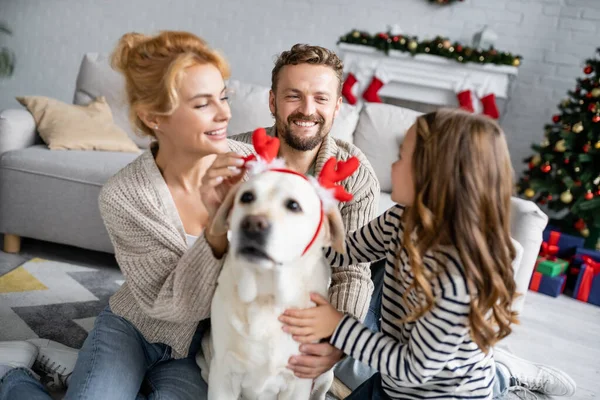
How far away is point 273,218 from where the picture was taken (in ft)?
3.42

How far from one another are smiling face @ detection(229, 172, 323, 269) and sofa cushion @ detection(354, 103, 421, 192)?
215 cm

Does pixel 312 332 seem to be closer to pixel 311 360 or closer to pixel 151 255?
pixel 311 360

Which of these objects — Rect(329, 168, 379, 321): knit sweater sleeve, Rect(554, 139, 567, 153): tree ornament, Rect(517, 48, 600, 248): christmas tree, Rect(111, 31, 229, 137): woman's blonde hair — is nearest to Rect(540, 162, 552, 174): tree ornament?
Rect(517, 48, 600, 248): christmas tree

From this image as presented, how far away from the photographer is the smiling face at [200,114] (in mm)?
1488

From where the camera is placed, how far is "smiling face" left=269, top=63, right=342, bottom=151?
5.95 feet

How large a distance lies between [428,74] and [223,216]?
410cm

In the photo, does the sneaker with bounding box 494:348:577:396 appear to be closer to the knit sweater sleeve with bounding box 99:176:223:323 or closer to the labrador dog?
the labrador dog

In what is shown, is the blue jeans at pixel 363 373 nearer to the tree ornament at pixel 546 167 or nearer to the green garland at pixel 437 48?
the tree ornament at pixel 546 167

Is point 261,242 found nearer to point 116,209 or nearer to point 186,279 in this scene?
point 186,279

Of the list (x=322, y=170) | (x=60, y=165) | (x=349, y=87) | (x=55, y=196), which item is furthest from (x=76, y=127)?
(x=349, y=87)

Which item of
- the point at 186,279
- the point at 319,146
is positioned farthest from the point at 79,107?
the point at 186,279

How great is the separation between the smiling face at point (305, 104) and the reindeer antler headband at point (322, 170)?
58cm

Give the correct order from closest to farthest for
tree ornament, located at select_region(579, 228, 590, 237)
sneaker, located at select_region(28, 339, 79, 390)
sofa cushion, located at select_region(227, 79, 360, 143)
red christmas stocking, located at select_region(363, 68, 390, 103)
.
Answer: sneaker, located at select_region(28, 339, 79, 390), sofa cushion, located at select_region(227, 79, 360, 143), tree ornament, located at select_region(579, 228, 590, 237), red christmas stocking, located at select_region(363, 68, 390, 103)

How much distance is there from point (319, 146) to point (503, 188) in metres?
0.81
